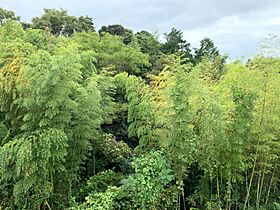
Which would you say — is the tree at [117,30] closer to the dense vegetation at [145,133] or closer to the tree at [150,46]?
the tree at [150,46]

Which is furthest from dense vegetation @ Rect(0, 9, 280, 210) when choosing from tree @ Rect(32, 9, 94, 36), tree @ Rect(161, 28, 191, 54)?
tree @ Rect(32, 9, 94, 36)

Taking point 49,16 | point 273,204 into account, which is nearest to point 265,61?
point 273,204

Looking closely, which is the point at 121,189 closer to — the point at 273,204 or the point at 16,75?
the point at 16,75

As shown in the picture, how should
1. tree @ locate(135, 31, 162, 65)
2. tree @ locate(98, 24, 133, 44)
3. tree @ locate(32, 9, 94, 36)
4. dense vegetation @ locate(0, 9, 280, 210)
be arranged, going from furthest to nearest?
tree @ locate(32, 9, 94, 36), tree @ locate(98, 24, 133, 44), tree @ locate(135, 31, 162, 65), dense vegetation @ locate(0, 9, 280, 210)

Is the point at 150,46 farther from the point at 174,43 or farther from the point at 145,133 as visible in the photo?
the point at 145,133

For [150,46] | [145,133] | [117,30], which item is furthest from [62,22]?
[145,133]

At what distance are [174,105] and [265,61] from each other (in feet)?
5.62

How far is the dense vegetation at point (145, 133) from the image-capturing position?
16.9 feet

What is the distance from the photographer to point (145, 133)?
6.53m

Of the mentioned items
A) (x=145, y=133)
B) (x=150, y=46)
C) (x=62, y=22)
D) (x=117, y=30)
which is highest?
(x=62, y=22)

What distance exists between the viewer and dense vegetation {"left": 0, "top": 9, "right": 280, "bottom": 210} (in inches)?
203

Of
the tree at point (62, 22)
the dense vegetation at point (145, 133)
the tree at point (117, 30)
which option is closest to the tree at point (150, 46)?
the tree at point (117, 30)

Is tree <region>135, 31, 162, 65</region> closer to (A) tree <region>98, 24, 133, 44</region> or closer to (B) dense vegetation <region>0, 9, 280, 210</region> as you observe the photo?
(A) tree <region>98, 24, 133, 44</region>

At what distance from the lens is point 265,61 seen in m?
6.05
